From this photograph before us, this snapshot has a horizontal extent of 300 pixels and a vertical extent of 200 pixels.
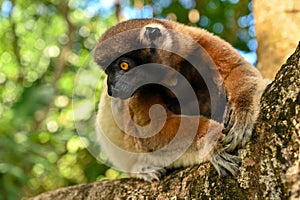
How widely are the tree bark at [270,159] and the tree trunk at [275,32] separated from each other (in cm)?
244

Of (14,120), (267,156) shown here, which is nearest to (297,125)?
(267,156)

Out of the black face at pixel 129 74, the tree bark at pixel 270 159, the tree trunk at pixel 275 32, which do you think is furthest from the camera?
the tree trunk at pixel 275 32

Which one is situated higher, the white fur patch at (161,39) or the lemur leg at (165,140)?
the white fur patch at (161,39)

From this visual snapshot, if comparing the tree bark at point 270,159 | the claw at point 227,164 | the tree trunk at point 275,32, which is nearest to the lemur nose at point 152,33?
the tree bark at point 270,159

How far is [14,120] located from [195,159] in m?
2.42

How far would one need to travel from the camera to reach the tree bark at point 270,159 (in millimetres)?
2283

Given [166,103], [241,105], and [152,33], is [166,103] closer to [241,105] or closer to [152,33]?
[152,33]

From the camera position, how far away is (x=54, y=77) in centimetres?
866

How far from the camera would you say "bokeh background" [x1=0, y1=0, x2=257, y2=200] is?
5.27 meters

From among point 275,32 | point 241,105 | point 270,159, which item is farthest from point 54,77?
point 270,159

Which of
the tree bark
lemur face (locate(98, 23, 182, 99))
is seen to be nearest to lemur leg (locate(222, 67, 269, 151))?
the tree bark

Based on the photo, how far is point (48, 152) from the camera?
552 cm

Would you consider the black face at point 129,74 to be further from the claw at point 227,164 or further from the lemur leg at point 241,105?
the claw at point 227,164

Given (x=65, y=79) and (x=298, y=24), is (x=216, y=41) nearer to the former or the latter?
(x=298, y=24)
